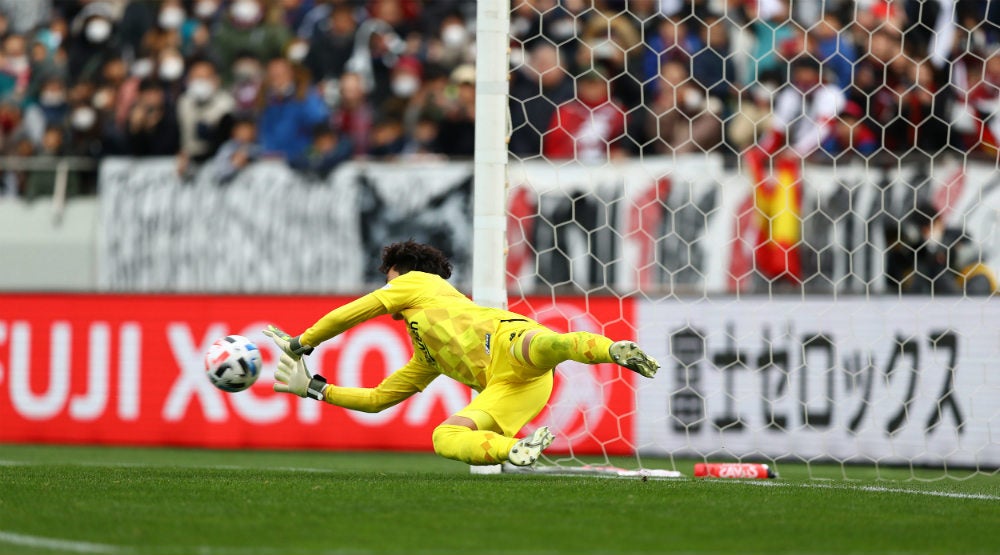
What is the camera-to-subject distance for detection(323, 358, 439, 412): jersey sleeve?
886 centimetres

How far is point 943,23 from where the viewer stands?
1105 centimetres

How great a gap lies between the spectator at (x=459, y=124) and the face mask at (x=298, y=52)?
2.06m

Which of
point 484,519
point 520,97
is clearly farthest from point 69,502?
point 520,97

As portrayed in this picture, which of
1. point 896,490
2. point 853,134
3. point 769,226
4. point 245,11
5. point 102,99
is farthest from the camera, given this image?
point 245,11

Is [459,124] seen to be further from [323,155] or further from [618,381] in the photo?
[618,381]

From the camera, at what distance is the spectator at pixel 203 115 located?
600 inches

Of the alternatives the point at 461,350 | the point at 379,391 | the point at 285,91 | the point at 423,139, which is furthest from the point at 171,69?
the point at 461,350

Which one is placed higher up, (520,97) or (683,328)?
(520,97)

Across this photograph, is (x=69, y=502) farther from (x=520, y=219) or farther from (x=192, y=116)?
(x=192, y=116)

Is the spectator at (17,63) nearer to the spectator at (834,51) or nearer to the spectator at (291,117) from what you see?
the spectator at (291,117)

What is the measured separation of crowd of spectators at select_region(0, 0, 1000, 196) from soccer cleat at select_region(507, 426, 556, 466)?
3842 mm

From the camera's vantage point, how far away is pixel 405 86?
15.3 meters

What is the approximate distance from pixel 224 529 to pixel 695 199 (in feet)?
23.8

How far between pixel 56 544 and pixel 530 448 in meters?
2.45
